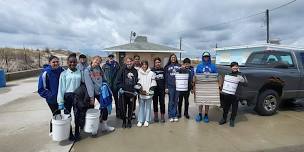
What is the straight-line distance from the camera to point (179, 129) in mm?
6039

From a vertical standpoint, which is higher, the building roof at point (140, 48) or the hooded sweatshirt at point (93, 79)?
the building roof at point (140, 48)

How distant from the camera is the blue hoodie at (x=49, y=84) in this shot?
4.91 metres

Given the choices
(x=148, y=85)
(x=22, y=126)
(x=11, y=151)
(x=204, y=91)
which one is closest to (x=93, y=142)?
(x=11, y=151)

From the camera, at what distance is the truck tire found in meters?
7.08

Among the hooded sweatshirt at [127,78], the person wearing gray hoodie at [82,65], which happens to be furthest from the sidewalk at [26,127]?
the hooded sweatshirt at [127,78]

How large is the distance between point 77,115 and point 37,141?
36.8 inches

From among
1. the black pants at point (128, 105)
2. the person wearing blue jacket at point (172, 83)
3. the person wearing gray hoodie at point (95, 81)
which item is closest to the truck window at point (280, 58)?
the person wearing blue jacket at point (172, 83)

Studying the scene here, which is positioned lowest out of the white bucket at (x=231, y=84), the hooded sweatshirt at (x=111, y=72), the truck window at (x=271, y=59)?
the white bucket at (x=231, y=84)

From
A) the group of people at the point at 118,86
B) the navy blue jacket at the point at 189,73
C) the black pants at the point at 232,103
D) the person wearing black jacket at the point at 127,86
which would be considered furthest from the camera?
the navy blue jacket at the point at 189,73

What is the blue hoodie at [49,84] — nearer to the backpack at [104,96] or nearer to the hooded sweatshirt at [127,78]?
the backpack at [104,96]

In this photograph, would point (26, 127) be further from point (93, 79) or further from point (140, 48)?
point (140, 48)

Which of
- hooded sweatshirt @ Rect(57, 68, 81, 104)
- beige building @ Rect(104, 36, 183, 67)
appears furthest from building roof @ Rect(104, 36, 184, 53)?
hooded sweatshirt @ Rect(57, 68, 81, 104)

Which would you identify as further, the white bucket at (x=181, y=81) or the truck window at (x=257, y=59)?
the truck window at (x=257, y=59)

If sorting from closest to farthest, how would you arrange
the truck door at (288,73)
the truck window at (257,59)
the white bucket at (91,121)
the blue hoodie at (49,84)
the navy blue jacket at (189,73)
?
the blue hoodie at (49,84)
the white bucket at (91,121)
the navy blue jacket at (189,73)
the truck door at (288,73)
the truck window at (257,59)
